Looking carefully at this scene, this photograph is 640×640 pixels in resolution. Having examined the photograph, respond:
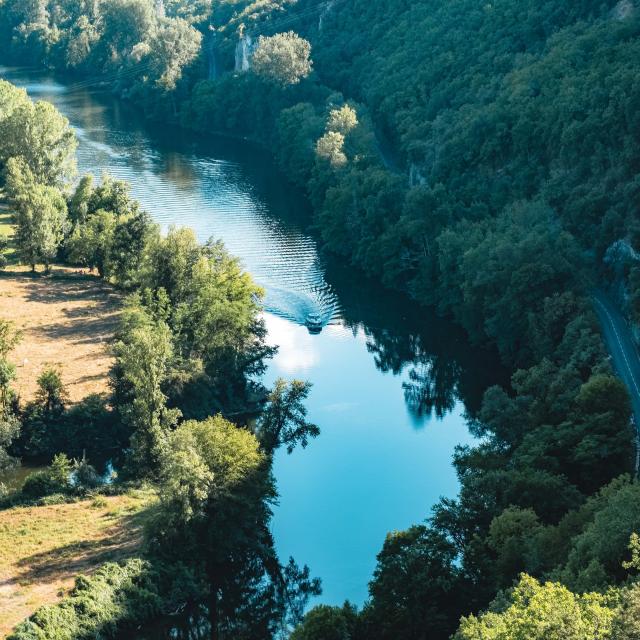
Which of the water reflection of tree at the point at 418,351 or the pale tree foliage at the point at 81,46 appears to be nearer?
the water reflection of tree at the point at 418,351

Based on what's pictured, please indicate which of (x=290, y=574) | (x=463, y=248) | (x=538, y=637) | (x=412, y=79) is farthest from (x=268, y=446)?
(x=412, y=79)

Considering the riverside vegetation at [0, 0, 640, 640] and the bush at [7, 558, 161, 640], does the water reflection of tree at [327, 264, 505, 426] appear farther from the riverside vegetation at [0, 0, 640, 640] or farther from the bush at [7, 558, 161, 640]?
the bush at [7, 558, 161, 640]

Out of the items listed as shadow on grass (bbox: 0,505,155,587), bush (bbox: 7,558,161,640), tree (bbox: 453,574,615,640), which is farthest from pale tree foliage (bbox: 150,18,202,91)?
tree (bbox: 453,574,615,640)

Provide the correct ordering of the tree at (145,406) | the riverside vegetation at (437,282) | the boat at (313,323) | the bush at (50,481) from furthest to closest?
the boat at (313,323) < the tree at (145,406) < the bush at (50,481) < the riverside vegetation at (437,282)

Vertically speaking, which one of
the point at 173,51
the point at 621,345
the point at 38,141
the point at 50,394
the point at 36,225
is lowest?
the point at 50,394

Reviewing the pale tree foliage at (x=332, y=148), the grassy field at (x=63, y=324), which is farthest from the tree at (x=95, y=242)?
the pale tree foliage at (x=332, y=148)

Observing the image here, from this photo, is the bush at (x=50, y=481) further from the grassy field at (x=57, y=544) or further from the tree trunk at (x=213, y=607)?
the tree trunk at (x=213, y=607)

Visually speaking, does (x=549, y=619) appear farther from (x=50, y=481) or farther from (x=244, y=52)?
(x=244, y=52)

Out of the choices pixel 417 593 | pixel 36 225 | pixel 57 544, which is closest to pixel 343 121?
pixel 36 225
